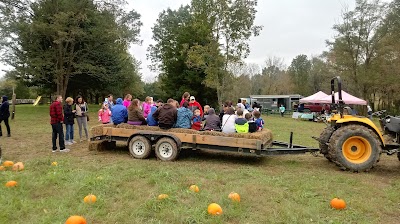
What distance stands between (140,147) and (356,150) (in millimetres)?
5140

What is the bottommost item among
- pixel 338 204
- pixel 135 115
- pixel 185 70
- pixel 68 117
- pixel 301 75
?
pixel 338 204

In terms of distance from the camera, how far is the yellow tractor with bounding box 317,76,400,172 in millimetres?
7031

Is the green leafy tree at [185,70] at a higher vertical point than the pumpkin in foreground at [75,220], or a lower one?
higher

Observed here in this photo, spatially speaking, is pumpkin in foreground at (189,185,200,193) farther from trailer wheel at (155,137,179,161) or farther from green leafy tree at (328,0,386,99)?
green leafy tree at (328,0,386,99)

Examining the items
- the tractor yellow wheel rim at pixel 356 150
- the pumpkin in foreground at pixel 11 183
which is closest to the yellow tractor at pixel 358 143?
the tractor yellow wheel rim at pixel 356 150

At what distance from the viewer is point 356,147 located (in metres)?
7.26

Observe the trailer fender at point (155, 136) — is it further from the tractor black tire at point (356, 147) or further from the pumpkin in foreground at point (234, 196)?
the tractor black tire at point (356, 147)

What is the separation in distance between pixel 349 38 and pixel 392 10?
4527 millimetres

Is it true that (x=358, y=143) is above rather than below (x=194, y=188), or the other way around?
above

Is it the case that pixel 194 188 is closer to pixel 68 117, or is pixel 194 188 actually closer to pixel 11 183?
pixel 11 183

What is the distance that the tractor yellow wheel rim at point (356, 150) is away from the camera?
7168mm

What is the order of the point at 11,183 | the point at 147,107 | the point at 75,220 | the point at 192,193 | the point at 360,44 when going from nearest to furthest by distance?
the point at 75,220, the point at 192,193, the point at 11,183, the point at 147,107, the point at 360,44

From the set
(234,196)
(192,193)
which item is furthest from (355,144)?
(192,193)

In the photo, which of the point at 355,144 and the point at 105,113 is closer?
the point at 355,144
